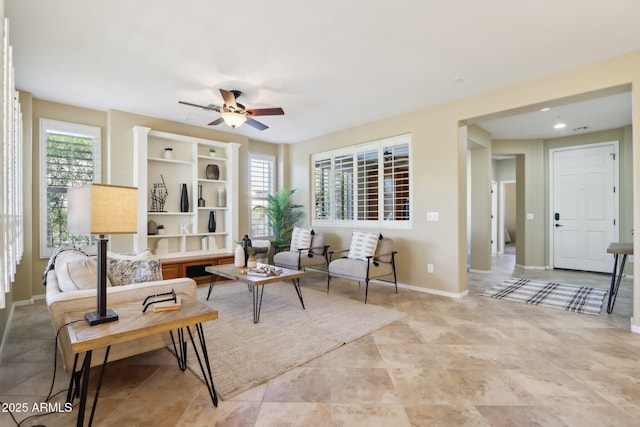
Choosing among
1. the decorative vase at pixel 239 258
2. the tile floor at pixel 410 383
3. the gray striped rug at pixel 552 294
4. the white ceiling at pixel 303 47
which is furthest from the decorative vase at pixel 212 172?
the gray striped rug at pixel 552 294

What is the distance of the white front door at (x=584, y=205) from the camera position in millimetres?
5777

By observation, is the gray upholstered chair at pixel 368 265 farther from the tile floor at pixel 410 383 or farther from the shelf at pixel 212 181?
the shelf at pixel 212 181

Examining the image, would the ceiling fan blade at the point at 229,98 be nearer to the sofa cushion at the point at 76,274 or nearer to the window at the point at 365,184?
the sofa cushion at the point at 76,274

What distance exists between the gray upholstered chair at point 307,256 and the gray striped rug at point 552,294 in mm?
2528

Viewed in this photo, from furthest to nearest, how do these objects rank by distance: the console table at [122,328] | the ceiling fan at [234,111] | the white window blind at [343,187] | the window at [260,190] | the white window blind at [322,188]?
1. the window at [260,190]
2. the white window blind at [322,188]
3. the white window blind at [343,187]
4. the ceiling fan at [234,111]
5. the console table at [122,328]

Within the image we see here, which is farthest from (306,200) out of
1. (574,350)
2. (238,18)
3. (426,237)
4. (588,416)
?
(588,416)

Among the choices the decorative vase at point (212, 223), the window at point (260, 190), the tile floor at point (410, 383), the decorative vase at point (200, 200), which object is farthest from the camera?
the window at point (260, 190)

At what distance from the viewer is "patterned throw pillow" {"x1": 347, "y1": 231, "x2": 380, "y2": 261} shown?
4.58 meters

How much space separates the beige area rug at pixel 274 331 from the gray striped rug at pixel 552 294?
1.97m

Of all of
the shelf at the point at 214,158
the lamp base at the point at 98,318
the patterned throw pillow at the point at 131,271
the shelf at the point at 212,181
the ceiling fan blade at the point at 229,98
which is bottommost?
the lamp base at the point at 98,318

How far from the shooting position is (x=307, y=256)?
5223 millimetres

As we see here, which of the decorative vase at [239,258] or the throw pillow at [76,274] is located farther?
the decorative vase at [239,258]

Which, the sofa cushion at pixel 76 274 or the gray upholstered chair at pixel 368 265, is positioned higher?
the sofa cushion at pixel 76 274

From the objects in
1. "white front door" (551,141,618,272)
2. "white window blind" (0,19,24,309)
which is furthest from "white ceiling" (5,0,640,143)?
"white front door" (551,141,618,272)
